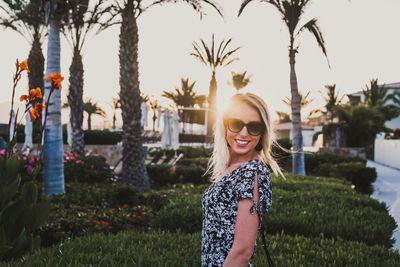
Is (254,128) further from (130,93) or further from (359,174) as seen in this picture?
(359,174)

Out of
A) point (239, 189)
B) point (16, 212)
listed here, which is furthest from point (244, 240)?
point (16, 212)

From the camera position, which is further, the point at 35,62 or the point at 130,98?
the point at 35,62

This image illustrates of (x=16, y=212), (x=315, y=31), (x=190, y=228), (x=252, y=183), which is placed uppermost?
(x=315, y=31)

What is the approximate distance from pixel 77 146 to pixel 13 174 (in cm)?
1307

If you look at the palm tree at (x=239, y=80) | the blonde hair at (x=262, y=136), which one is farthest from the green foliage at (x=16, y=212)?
the palm tree at (x=239, y=80)

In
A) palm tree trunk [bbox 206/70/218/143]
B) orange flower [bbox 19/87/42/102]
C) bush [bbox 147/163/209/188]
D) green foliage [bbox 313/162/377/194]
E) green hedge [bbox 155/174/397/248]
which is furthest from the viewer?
palm tree trunk [bbox 206/70/218/143]

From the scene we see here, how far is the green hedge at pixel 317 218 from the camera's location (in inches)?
172

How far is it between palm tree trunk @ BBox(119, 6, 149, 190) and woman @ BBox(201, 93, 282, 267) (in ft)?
28.7

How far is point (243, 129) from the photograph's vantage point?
1.99 metres

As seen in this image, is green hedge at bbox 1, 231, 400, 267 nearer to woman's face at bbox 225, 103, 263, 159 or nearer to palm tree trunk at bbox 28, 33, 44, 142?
woman's face at bbox 225, 103, 263, 159

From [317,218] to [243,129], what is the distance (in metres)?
3.21

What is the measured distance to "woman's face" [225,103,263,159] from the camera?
1984 mm

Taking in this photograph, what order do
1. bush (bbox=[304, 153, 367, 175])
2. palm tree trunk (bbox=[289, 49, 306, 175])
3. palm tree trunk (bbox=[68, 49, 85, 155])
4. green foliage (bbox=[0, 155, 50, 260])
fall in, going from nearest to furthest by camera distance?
green foliage (bbox=[0, 155, 50, 260]) → palm tree trunk (bbox=[289, 49, 306, 175]) → palm tree trunk (bbox=[68, 49, 85, 155]) → bush (bbox=[304, 153, 367, 175])

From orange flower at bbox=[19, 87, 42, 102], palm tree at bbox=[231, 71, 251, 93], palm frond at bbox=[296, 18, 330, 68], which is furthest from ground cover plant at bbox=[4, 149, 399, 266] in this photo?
palm tree at bbox=[231, 71, 251, 93]
